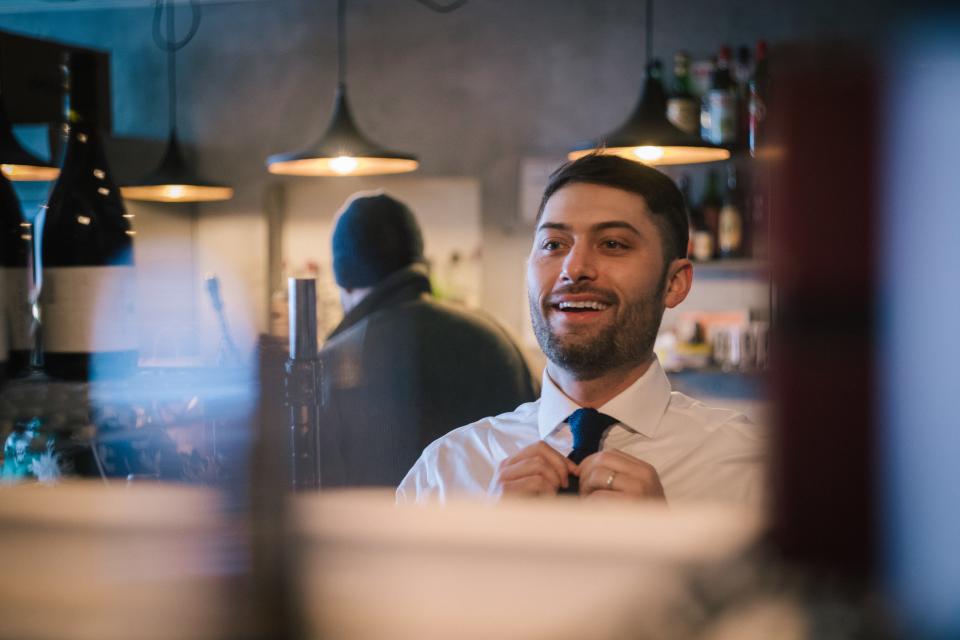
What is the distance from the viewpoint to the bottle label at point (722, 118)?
3807 mm

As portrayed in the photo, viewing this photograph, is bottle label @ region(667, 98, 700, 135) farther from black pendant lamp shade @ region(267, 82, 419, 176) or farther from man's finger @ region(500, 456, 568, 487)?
man's finger @ region(500, 456, 568, 487)

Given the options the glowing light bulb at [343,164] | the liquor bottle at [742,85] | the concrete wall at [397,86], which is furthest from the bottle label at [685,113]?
the glowing light bulb at [343,164]

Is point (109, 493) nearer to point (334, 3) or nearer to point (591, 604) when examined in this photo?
point (591, 604)

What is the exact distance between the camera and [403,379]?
1417mm

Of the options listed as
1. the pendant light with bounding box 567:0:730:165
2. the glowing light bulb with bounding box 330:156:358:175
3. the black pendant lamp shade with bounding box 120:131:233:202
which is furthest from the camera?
the black pendant lamp shade with bounding box 120:131:233:202

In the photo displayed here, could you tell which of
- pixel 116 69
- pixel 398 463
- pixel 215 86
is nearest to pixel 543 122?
pixel 215 86

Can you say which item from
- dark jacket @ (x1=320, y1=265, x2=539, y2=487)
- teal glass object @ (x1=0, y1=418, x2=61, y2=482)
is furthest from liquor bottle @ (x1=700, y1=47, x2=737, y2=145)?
teal glass object @ (x1=0, y1=418, x2=61, y2=482)

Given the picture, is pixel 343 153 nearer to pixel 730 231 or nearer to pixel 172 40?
pixel 730 231

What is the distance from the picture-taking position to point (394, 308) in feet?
6.11

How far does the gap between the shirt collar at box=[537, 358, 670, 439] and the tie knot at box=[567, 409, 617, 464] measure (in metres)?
0.01

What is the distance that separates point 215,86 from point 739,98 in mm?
2500

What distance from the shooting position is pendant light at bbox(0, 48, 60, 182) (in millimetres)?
1006

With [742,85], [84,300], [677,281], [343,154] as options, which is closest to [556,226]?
[677,281]

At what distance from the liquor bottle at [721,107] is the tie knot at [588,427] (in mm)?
2874
